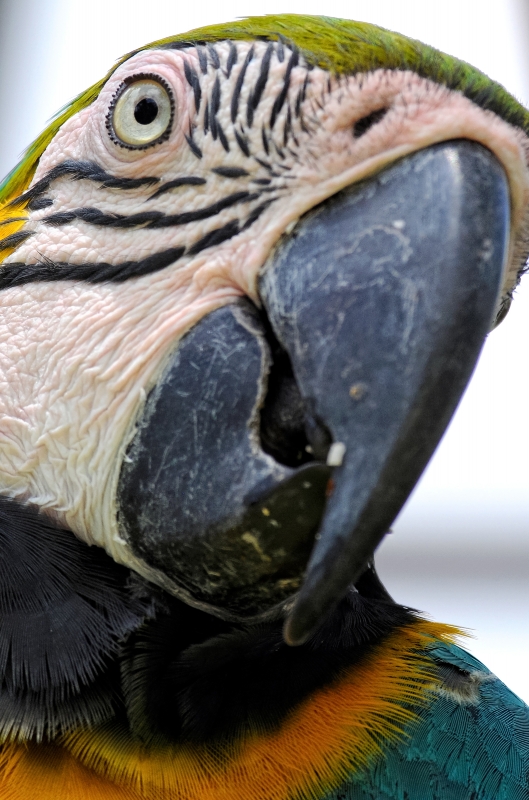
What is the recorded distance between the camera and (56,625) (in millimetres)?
942

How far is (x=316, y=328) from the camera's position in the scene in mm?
780

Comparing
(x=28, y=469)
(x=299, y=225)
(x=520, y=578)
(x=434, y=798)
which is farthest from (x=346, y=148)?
(x=520, y=578)

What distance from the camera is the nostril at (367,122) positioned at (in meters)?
0.86

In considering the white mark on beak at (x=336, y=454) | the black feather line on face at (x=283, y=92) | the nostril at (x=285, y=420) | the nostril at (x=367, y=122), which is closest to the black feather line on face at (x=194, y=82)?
the black feather line on face at (x=283, y=92)

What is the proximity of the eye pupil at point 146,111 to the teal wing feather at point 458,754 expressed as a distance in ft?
2.66

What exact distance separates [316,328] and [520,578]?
3.25 meters

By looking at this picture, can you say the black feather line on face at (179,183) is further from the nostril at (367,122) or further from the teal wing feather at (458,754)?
the teal wing feather at (458,754)

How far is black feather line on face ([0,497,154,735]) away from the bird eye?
475 mm

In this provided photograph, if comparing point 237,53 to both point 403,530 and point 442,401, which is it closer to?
point 442,401

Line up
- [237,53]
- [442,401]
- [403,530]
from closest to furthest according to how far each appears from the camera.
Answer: [442,401] → [237,53] → [403,530]

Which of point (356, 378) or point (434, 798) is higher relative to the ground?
point (356, 378)

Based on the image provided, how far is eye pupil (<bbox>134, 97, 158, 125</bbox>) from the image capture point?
3.28 ft

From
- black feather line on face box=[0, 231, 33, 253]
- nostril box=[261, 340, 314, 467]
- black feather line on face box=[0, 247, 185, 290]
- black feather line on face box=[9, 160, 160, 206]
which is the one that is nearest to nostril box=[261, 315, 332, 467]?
nostril box=[261, 340, 314, 467]

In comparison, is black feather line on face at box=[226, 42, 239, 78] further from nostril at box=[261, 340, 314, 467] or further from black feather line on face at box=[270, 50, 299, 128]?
nostril at box=[261, 340, 314, 467]
